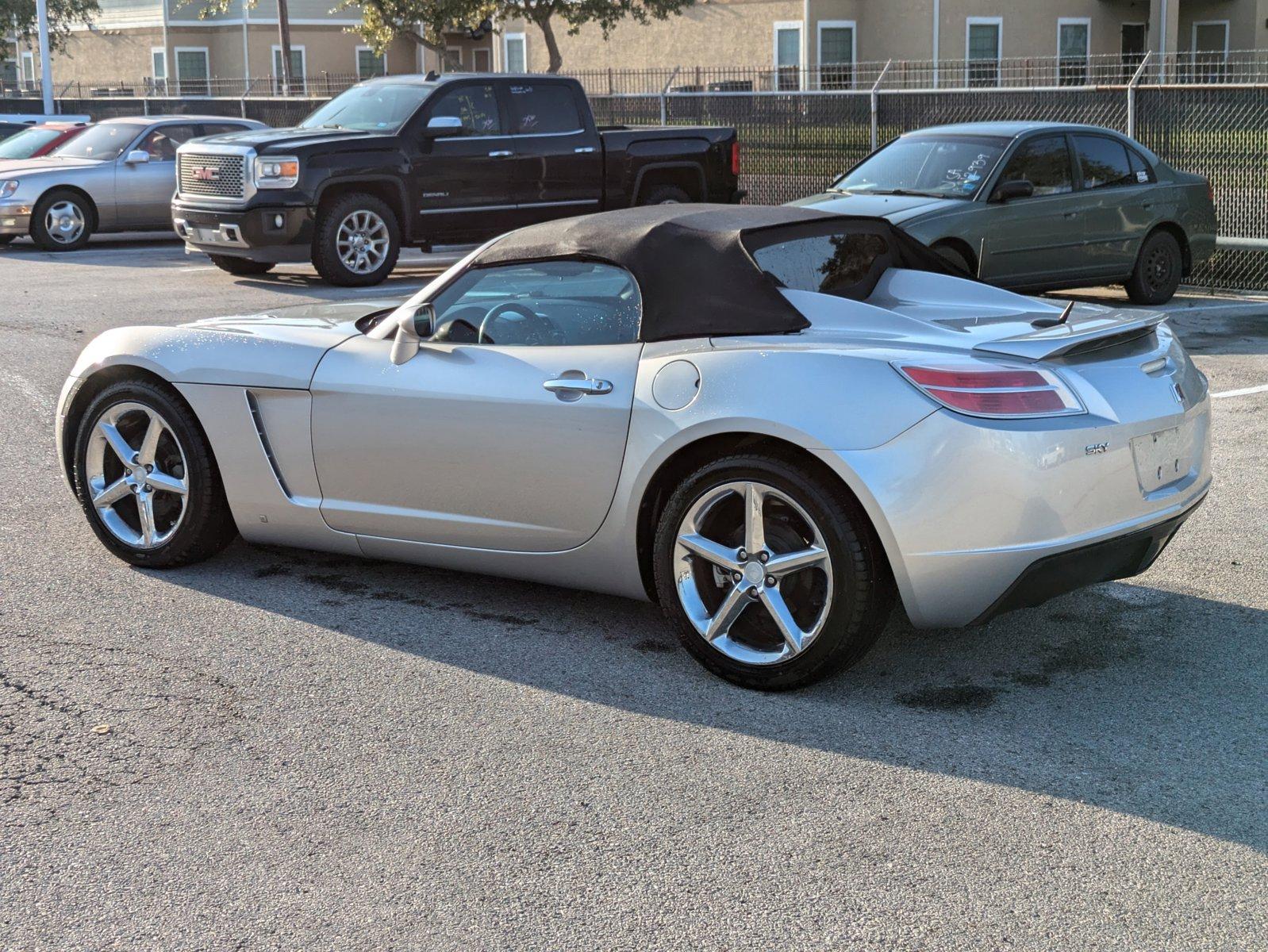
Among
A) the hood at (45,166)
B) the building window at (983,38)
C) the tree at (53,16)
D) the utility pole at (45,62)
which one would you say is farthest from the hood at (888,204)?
the tree at (53,16)

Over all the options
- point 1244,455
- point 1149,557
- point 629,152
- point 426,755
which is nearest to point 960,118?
point 629,152

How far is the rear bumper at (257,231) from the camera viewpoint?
14.4 meters

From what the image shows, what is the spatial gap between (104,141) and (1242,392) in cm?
1483

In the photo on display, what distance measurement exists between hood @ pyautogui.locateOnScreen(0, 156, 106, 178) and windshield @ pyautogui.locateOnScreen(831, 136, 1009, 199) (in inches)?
408

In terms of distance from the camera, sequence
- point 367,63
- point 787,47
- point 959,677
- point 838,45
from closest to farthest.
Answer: point 959,677
point 838,45
point 787,47
point 367,63

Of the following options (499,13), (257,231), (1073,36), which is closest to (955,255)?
(257,231)

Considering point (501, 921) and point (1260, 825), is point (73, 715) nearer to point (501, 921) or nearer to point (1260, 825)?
point (501, 921)

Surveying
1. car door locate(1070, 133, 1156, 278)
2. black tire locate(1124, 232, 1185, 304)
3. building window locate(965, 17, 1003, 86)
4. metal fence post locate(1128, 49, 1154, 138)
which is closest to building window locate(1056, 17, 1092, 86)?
building window locate(965, 17, 1003, 86)

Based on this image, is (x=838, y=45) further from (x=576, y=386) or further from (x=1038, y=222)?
(x=576, y=386)

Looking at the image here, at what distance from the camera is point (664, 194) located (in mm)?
16859

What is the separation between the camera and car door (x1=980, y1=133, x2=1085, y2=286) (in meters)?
12.2

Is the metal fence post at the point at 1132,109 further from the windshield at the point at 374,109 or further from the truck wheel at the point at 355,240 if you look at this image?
the truck wheel at the point at 355,240

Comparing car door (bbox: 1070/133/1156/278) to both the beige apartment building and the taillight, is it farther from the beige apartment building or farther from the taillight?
the beige apartment building

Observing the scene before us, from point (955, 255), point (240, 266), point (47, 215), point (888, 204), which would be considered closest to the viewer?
point (955, 255)
